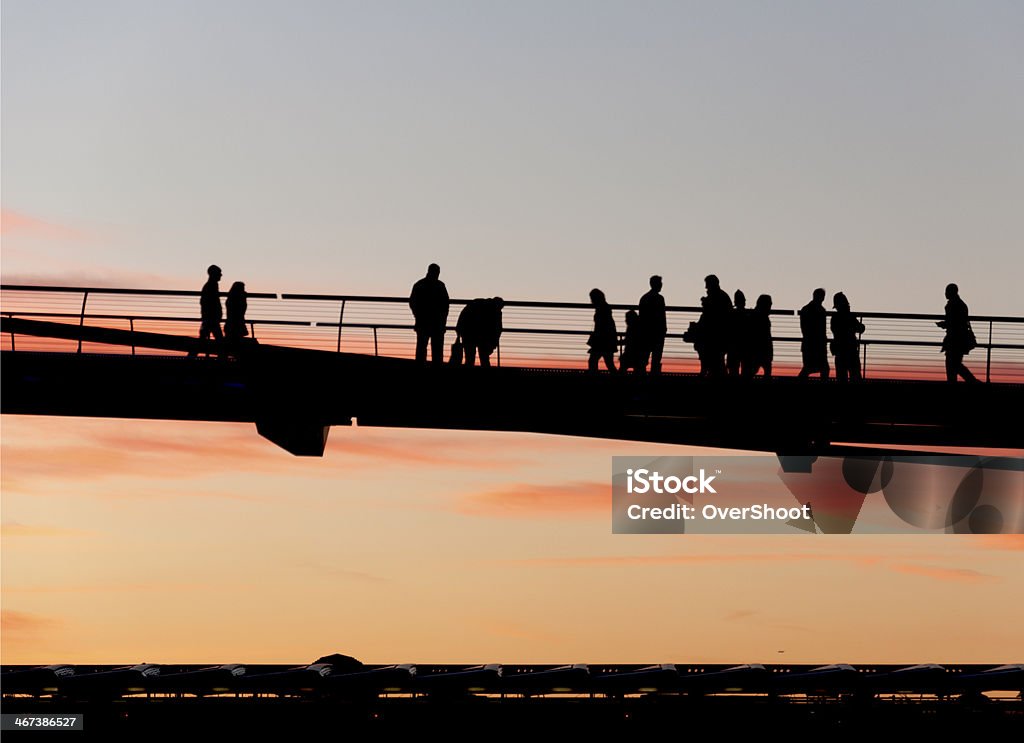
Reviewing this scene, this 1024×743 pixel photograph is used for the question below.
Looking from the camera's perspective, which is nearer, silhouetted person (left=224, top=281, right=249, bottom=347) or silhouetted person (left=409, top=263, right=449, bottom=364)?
silhouetted person (left=409, top=263, right=449, bottom=364)

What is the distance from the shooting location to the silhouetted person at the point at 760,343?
19.0 m

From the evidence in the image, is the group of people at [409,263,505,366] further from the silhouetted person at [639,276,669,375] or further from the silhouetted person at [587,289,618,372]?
the silhouetted person at [639,276,669,375]

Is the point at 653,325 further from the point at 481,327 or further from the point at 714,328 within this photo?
the point at 481,327

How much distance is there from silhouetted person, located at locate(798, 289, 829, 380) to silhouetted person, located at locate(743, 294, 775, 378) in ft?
1.70

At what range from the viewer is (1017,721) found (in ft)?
108

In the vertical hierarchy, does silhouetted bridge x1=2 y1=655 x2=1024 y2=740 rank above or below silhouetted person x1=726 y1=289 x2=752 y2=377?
below

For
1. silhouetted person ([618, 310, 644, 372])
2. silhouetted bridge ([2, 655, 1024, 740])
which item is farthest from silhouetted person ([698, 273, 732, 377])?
silhouetted bridge ([2, 655, 1024, 740])

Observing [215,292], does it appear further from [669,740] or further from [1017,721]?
[1017,721]

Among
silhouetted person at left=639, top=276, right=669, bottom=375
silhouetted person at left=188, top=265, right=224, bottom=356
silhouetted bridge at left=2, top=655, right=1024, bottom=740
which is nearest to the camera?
silhouetted person at left=639, top=276, right=669, bottom=375

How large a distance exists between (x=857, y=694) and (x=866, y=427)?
15.2m

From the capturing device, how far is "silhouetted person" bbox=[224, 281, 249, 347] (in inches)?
816

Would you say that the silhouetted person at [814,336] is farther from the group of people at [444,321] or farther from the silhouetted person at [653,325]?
the group of people at [444,321]

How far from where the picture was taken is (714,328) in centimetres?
1878

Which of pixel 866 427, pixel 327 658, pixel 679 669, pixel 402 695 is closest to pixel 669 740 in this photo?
pixel 679 669
